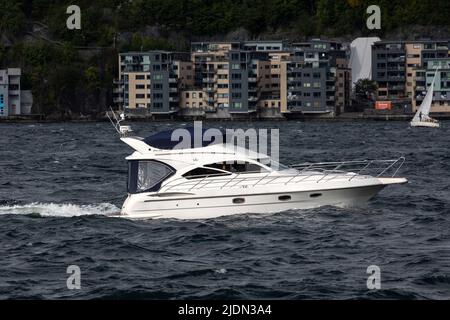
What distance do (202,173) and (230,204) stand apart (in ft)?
4.35

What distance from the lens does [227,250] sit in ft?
99.5

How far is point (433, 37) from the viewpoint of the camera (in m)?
184

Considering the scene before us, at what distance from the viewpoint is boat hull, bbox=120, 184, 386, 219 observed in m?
34.0

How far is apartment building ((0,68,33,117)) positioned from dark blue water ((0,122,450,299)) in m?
127

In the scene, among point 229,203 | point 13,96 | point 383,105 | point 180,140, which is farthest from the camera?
point 13,96

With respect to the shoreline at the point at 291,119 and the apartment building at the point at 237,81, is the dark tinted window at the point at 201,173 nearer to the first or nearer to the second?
the shoreline at the point at 291,119

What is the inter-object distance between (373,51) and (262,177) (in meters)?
139

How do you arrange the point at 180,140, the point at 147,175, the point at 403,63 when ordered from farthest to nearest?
the point at 403,63
the point at 180,140
the point at 147,175

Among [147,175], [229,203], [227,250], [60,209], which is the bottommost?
[227,250]

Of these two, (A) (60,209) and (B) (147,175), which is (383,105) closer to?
(A) (60,209)

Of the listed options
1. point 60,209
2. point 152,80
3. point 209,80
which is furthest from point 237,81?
point 60,209

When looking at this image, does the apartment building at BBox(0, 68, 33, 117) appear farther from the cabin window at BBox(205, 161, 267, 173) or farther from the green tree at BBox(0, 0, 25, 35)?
the cabin window at BBox(205, 161, 267, 173)
